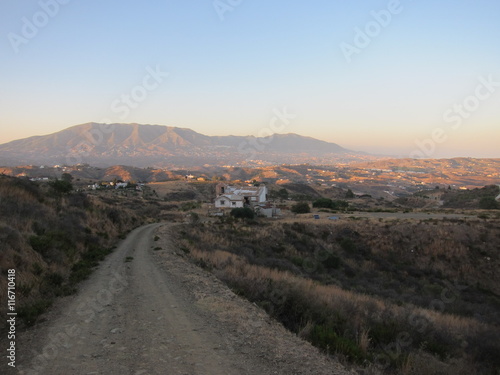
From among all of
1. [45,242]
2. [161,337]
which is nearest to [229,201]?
[45,242]

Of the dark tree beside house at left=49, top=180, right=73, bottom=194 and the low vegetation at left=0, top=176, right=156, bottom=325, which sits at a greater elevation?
the dark tree beside house at left=49, top=180, right=73, bottom=194

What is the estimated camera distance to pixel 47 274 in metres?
10.1

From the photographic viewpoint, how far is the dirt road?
17.7 ft

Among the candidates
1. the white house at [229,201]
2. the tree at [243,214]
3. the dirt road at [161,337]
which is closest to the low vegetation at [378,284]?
the dirt road at [161,337]

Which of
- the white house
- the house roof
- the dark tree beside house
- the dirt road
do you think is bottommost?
the white house

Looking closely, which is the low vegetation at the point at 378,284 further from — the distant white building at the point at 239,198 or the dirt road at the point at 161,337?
the distant white building at the point at 239,198

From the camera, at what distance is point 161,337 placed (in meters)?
6.48

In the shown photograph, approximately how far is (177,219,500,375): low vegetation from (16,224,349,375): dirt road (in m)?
1.10

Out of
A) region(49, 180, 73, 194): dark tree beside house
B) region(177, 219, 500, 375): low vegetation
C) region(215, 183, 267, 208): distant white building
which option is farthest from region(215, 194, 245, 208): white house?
region(49, 180, 73, 194): dark tree beside house

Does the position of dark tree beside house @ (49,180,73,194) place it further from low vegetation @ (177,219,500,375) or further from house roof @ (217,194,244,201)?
house roof @ (217,194,244,201)

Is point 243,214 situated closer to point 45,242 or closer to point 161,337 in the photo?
point 45,242

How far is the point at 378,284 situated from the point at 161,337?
18.9 metres

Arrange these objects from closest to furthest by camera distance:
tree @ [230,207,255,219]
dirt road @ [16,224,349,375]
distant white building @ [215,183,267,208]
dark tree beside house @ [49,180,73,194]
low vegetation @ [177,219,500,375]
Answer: dirt road @ [16,224,349,375] → low vegetation @ [177,219,500,375] → dark tree beside house @ [49,180,73,194] → tree @ [230,207,255,219] → distant white building @ [215,183,267,208]

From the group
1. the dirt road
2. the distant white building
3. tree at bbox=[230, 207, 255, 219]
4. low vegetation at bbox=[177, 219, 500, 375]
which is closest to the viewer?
the dirt road
